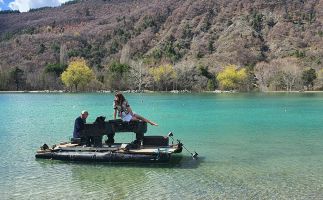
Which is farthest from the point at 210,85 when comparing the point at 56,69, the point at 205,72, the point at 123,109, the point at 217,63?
the point at 123,109

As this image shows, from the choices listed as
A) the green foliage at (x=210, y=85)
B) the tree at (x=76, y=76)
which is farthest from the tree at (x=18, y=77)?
the green foliage at (x=210, y=85)

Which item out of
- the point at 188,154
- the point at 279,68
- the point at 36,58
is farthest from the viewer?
the point at 36,58

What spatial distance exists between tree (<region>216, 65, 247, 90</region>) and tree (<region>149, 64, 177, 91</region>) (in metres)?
15.5

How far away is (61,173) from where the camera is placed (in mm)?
18500

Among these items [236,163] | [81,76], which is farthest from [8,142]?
[81,76]

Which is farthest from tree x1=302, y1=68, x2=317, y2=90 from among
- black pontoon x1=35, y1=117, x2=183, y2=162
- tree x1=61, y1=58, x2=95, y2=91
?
black pontoon x1=35, y1=117, x2=183, y2=162

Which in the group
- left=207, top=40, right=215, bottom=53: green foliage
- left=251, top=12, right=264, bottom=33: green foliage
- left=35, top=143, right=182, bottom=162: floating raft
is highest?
left=251, top=12, right=264, bottom=33: green foliage

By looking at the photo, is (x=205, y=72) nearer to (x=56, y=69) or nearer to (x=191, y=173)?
(x=56, y=69)

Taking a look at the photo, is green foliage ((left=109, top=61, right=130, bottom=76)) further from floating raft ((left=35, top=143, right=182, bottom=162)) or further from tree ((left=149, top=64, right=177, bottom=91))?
floating raft ((left=35, top=143, right=182, bottom=162))

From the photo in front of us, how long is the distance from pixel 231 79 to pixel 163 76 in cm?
2198

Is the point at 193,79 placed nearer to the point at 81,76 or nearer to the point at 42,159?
the point at 81,76

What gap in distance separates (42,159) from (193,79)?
129289mm

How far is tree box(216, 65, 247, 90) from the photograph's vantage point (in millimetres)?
139500

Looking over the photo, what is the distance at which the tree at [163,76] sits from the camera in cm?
14775
